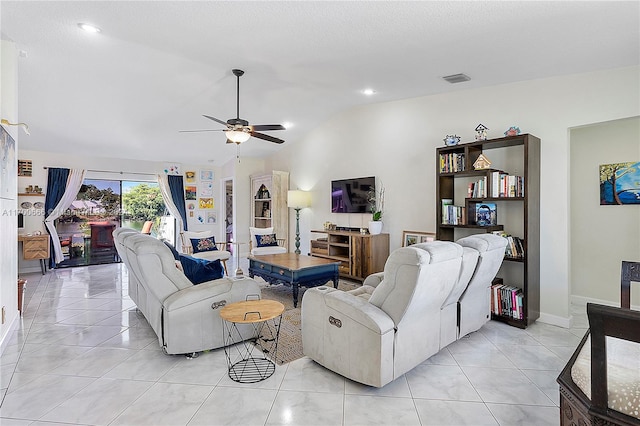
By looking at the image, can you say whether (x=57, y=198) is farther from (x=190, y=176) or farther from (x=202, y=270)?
(x=202, y=270)

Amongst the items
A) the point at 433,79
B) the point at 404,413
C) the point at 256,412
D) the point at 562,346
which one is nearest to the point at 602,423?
the point at 404,413

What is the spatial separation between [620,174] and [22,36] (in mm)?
6466

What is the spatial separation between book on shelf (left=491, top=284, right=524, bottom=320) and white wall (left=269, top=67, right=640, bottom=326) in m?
0.39

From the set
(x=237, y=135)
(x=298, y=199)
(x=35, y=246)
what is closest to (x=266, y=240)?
(x=298, y=199)

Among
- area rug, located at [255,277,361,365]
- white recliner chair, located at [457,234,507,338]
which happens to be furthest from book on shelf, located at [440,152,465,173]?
area rug, located at [255,277,361,365]

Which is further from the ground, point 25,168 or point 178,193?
point 25,168

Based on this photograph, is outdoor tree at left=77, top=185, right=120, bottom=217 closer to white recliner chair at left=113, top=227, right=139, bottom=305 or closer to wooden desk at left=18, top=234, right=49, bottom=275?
wooden desk at left=18, top=234, right=49, bottom=275

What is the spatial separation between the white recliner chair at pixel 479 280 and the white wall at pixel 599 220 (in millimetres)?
1878

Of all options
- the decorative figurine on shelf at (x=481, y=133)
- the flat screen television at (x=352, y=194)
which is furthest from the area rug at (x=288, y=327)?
the decorative figurine on shelf at (x=481, y=133)

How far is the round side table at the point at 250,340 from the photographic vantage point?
7.97 ft

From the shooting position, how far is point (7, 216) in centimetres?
320

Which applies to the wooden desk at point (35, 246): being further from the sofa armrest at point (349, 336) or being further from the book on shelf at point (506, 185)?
the book on shelf at point (506, 185)

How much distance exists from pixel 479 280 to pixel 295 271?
2080mm

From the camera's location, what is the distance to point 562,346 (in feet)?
9.98
